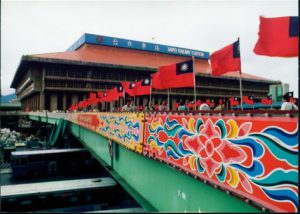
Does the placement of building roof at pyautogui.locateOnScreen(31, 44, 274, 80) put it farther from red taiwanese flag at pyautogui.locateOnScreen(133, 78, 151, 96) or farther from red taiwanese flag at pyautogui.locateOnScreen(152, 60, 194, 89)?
red taiwanese flag at pyautogui.locateOnScreen(152, 60, 194, 89)

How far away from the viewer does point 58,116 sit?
1646 inches

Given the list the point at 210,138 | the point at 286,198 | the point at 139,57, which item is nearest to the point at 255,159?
the point at 286,198

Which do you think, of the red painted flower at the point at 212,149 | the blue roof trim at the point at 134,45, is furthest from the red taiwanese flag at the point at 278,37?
the blue roof trim at the point at 134,45

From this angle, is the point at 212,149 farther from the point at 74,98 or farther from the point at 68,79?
the point at 74,98

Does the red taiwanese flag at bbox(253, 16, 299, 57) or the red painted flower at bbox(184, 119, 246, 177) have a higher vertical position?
the red taiwanese flag at bbox(253, 16, 299, 57)

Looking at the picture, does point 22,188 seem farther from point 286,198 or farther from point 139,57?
point 139,57

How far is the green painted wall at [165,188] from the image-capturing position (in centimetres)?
747

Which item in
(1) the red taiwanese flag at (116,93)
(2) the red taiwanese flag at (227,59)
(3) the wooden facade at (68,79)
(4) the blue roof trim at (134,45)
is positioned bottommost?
(1) the red taiwanese flag at (116,93)

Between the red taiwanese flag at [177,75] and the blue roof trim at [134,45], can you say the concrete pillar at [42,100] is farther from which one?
the red taiwanese flag at [177,75]

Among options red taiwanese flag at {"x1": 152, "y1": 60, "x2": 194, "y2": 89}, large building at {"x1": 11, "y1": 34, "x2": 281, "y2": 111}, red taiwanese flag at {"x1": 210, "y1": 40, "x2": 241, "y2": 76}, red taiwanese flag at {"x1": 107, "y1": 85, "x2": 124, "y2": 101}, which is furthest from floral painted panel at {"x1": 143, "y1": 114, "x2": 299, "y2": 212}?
large building at {"x1": 11, "y1": 34, "x2": 281, "y2": 111}

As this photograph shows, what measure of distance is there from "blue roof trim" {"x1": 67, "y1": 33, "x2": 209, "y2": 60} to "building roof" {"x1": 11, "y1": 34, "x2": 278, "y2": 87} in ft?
2.11

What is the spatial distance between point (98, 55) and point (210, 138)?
7117 cm

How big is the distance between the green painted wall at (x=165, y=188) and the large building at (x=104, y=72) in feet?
179

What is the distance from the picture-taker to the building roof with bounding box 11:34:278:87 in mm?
67875
